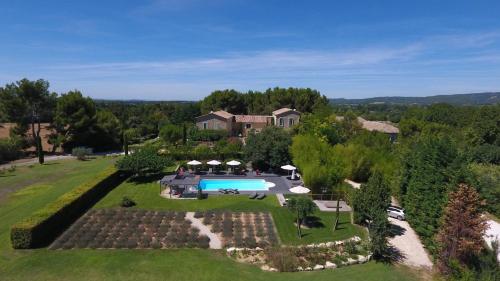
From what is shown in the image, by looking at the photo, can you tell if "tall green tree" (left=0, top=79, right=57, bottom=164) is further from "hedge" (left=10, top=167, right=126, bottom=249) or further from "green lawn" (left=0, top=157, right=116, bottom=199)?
"hedge" (left=10, top=167, right=126, bottom=249)

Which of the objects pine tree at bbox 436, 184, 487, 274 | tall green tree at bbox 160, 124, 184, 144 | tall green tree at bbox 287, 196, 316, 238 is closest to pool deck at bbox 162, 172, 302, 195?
tall green tree at bbox 287, 196, 316, 238

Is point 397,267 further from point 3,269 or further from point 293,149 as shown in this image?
point 3,269

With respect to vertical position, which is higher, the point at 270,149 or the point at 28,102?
the point at 28,102

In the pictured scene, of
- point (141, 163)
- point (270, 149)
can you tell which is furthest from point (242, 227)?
point (270, 149)

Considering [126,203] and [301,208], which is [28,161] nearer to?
[126,203]

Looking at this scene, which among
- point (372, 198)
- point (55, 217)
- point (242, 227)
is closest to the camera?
point (55, 217)

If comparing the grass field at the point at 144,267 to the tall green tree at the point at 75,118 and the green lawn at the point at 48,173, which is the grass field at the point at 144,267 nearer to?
the green lawn at the point at 48,173

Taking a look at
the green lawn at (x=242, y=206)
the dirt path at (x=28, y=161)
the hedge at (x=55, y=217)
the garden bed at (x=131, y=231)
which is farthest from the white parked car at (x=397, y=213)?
the dirt path at (x=28, y=161)

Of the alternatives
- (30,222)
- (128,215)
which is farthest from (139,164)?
(30,222)
